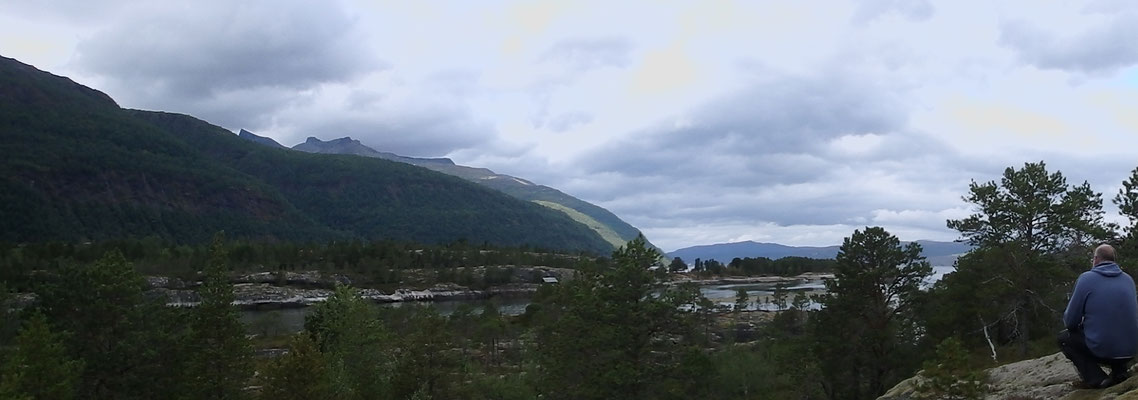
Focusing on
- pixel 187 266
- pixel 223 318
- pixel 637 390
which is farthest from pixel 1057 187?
pixel 187 266

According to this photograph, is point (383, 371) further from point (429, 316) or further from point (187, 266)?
point (187, 266)

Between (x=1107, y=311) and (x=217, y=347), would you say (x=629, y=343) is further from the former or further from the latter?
(x=1107, y=311)

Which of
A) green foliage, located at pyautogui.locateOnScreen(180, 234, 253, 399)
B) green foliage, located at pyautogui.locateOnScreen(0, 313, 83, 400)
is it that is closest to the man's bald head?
green foliage, located at pyautogui.locateOnScreen(0, 313, 83, 400)

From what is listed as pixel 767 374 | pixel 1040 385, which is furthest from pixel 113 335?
pixel 767 374

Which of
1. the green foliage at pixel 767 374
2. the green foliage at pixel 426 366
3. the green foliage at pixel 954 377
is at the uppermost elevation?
the green foliage at pixel 954 377

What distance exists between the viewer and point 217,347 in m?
37.4

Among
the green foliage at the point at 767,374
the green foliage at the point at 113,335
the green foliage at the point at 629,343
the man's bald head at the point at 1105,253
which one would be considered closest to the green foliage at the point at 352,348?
the green foliage at the point at 113,335

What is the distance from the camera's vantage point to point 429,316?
4366 cm

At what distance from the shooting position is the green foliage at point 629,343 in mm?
37438

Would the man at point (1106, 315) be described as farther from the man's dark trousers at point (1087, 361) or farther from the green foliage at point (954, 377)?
the green foliage at point (954, 377)

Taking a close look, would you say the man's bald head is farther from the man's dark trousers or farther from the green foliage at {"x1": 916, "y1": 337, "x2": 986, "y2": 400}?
the green foliage at {"x1": 916, "y1": 337, "x2": 986, "y2": 400}

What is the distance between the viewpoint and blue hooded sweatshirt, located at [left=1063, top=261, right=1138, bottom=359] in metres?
12.4

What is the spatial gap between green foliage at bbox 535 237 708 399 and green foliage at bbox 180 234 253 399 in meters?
16.0

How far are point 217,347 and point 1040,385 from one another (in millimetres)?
36272
